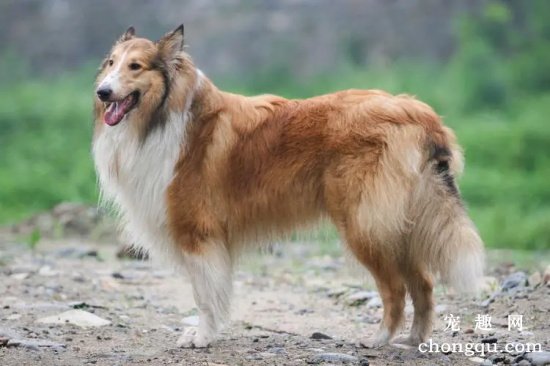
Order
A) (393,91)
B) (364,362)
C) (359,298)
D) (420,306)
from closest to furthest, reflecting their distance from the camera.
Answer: (364,362), (420,306), (359,298), (393,91)

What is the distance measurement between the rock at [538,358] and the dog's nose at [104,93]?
279cm

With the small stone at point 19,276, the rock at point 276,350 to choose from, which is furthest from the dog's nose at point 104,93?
the small stone at point 19,276

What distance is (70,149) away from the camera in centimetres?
1597

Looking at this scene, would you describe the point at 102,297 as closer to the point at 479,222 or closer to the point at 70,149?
the point at 479,222

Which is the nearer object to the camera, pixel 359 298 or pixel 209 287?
pixel 209 287

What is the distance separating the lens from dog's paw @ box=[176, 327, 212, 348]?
6277 millimetres

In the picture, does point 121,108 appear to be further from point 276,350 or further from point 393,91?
point 393,91

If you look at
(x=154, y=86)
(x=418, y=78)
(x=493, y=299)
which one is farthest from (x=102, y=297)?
(x=418, y=78)

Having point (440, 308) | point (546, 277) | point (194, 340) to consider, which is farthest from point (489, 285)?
point (194, 340)

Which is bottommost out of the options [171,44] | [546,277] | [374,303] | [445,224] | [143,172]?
[374,303]

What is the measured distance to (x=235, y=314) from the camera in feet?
25.2

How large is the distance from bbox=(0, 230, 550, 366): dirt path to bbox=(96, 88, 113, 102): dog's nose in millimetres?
1366

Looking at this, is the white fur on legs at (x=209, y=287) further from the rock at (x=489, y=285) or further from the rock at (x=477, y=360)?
the rock at (x=489, y=285)

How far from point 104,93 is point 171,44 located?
0.55 metres
